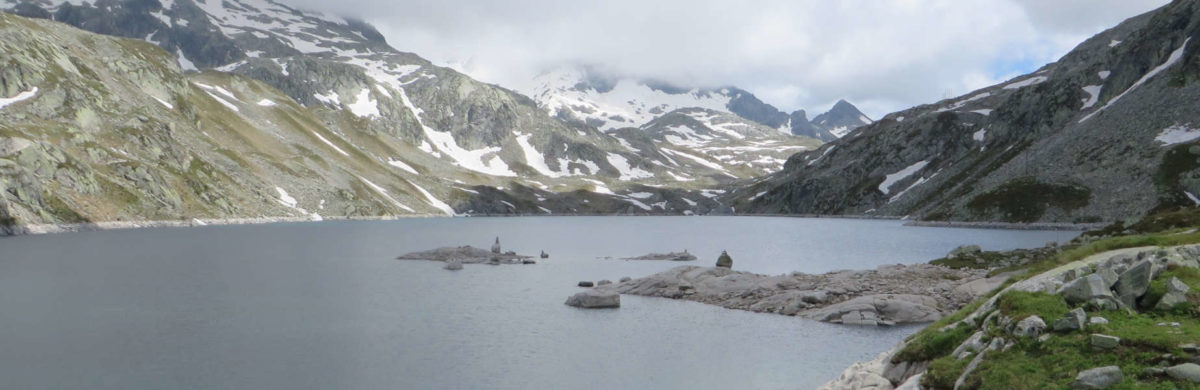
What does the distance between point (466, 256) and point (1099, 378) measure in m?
81.6

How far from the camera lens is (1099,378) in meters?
15.4

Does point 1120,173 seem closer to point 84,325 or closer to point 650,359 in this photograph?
point 650,359

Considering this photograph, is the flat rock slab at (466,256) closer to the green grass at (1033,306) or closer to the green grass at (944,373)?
the green grass at (1033,306)

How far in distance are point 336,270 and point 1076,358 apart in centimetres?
7261

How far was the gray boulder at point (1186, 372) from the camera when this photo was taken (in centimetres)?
1420

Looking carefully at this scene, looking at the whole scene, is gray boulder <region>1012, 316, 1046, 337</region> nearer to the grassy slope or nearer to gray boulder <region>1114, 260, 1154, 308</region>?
the grassy slope

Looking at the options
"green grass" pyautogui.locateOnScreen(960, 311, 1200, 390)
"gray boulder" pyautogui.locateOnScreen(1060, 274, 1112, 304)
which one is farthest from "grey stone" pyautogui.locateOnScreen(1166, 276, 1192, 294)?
"gray boulder" pyautogui.locateOnScreen(1060, 274, 1112, 304)

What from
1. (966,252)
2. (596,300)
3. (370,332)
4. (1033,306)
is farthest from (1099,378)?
(966,252)

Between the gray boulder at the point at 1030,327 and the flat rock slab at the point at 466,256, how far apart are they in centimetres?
7342

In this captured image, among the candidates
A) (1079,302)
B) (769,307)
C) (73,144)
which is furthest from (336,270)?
(73,144)

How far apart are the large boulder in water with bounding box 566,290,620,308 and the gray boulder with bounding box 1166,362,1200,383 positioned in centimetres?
3967

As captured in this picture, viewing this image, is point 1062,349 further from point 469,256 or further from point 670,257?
point 469,256

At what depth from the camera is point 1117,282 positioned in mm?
20406

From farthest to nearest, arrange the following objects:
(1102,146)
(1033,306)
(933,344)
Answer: (1102,146) < (933,344) < (1033,306)
